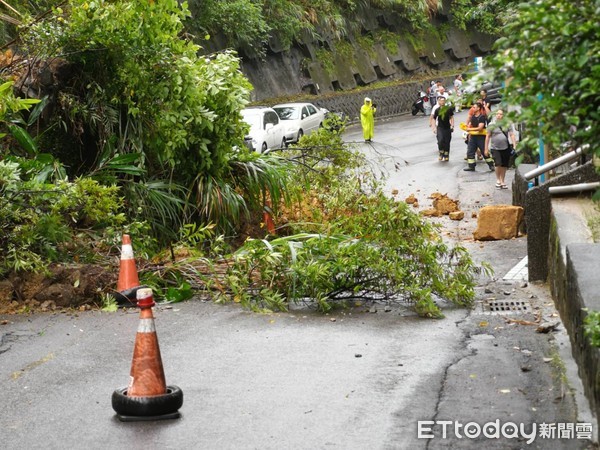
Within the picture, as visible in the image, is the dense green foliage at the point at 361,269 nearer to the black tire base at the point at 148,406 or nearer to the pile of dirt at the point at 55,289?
the pile of dirt at the point at 55,289

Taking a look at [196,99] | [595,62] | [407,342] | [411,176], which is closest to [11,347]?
[407,342]

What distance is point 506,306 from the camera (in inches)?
452

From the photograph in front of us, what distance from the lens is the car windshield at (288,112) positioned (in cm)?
3578

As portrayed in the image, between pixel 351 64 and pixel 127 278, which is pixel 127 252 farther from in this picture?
pixel 351 64

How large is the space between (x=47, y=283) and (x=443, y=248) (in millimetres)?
4275

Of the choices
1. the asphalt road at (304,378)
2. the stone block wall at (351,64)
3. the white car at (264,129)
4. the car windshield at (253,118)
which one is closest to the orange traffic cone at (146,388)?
the asphalt road at (304,378)

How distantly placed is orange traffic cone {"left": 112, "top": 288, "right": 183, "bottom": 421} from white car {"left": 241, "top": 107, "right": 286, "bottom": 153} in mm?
21478

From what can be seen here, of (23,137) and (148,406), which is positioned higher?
(23,137)

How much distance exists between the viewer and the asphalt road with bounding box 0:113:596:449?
23.7ft

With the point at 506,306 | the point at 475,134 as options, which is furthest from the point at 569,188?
the point at 475,134

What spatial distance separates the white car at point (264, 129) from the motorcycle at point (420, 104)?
1492 centimetres

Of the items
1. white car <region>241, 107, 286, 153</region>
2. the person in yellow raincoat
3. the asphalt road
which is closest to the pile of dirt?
the asphalt road

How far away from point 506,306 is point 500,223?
5.00 m

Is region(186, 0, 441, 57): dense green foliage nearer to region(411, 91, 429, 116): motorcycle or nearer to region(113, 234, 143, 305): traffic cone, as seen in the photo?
region(411, 91, 429, 116): motorcycle
